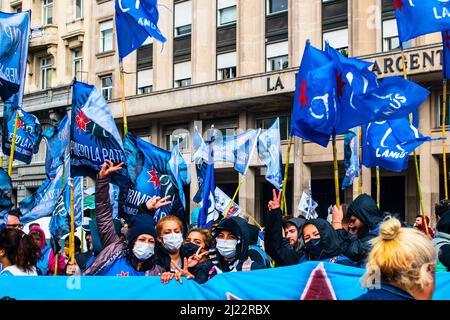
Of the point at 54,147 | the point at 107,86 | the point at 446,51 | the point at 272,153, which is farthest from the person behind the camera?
the point at 107,86

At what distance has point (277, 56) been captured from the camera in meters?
29.0

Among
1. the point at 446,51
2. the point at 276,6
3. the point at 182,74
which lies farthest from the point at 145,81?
the point at 446,51

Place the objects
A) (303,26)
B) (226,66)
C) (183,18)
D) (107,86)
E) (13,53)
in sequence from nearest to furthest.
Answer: (13,53) → (303,26) → (226,66) → (183,18) → (107,86)

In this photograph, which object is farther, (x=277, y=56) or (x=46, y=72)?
(x=46, y=72)

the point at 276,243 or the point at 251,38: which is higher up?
the point at 251,38

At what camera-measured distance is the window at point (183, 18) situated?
32.2 meters

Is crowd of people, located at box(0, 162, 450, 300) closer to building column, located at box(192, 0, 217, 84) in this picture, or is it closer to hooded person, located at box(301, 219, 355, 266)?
hooded person, located at box(301, 219, 355, 266)

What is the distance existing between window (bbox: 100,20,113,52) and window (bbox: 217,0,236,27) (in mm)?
6269

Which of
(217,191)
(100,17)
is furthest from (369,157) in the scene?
(100,17)

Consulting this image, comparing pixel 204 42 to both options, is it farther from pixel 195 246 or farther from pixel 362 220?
pixel 362 220

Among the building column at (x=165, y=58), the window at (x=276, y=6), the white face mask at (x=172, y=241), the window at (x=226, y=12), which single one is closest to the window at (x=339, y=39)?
the window at (x=276, y=6)

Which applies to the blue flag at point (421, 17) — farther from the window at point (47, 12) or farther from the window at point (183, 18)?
the window at point (47, 12)

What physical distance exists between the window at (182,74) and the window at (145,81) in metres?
1.47

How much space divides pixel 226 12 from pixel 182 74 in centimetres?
314
